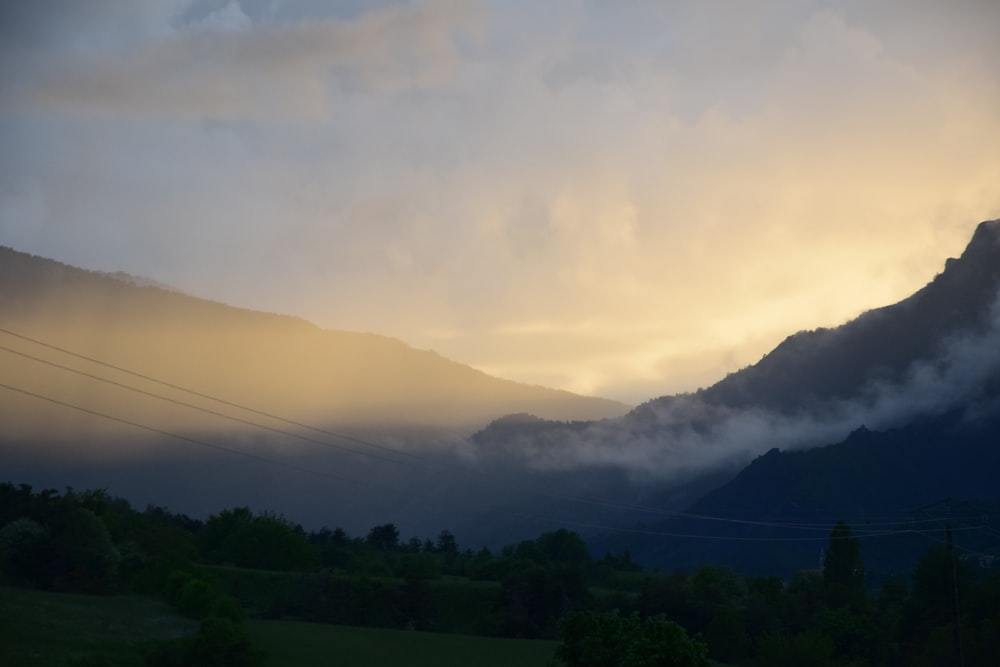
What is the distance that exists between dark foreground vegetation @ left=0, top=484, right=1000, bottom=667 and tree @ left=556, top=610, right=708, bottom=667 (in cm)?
3042

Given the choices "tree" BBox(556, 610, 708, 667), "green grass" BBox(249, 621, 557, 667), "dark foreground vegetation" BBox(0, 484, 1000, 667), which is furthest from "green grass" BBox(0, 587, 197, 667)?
"tree" BBox(556, 610, 708, 667)

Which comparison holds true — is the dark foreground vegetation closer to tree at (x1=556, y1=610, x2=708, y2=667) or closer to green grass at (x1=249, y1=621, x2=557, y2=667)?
green grass at (x1=249, y1=621, x2=557, y2=667)

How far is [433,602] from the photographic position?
402 ft

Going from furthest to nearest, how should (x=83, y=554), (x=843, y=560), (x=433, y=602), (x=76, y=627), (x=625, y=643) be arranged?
(x=843, y=560) < (x=433, y=602) < (x=83, y=554) < (x=76, y=627) < (x=625, y=643)

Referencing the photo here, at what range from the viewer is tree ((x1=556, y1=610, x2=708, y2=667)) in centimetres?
3691

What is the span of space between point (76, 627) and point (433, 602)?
50.8 m

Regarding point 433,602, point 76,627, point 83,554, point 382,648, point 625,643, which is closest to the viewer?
point 625,643

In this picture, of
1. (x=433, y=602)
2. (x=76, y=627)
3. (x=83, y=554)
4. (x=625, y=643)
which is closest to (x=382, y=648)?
(x=433, y=602)

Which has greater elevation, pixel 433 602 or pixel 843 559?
pixel 843 559

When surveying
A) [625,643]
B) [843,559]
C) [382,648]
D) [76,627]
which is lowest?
[382,648]

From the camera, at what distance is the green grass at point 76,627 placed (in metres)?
66.3

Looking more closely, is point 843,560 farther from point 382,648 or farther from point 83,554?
point 83,554

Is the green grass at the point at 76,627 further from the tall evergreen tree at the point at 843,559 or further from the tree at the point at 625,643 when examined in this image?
the tall evergreen tree at the point at 843,559

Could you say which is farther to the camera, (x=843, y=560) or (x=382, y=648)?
(x=843, y=560)
